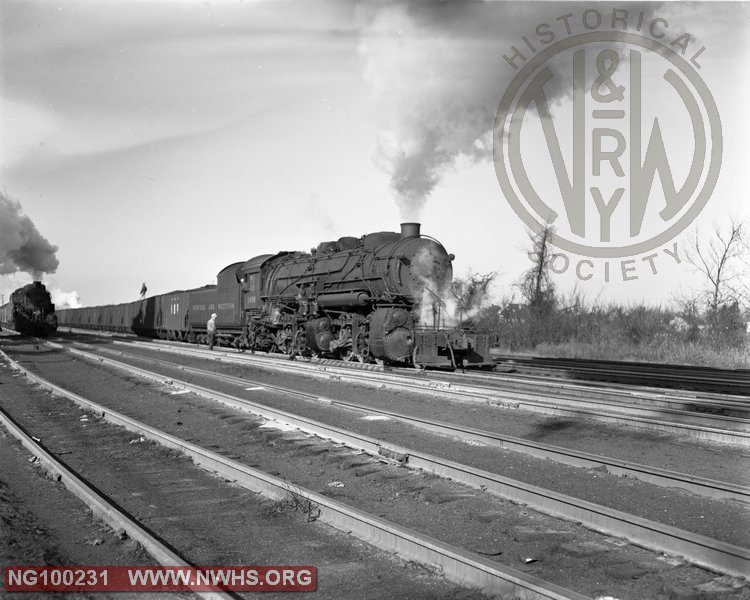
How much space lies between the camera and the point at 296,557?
4.17 m

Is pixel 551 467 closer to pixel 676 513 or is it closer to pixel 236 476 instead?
pixel 676 513

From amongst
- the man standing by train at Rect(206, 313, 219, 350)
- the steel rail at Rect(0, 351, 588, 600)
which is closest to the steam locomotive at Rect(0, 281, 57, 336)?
the man standing by train at Rect(206, 313, 219, 350)

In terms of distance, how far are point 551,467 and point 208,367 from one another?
43.2 ft

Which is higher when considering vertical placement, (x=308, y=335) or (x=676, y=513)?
(x=308, y=335)

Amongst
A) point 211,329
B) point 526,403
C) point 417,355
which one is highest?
point 211,329

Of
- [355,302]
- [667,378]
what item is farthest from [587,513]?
[355,302]

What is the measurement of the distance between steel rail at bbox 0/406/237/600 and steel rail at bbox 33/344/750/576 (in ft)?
8.48

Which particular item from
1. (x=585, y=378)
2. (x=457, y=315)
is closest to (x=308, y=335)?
(x=457, y=315)

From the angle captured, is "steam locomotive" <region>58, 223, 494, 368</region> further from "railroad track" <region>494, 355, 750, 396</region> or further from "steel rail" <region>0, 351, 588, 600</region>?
"steel rail" <region>0, 351, 588, 600</region>

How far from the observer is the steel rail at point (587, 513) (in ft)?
12.7

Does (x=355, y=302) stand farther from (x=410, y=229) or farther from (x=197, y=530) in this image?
(x=197, y=530)

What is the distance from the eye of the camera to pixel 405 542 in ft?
13.5

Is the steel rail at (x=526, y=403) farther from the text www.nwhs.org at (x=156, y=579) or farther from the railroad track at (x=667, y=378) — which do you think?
the text www.nwhs.org at (x=156, y=579)

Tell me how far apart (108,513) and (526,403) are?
677 cm
